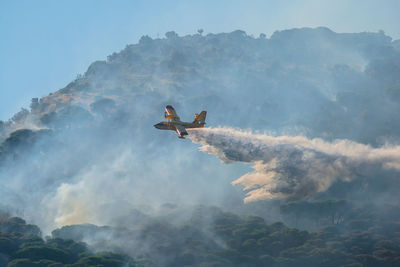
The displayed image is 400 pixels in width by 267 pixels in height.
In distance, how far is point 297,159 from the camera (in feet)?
239

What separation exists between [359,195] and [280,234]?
6759 cm

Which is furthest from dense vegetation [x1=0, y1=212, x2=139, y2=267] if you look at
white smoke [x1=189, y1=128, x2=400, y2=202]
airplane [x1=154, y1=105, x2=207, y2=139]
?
airplane [x1=154, y1=105, x2=207, y2=139]

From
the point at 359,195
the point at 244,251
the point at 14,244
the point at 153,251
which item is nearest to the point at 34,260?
the point at 14,244

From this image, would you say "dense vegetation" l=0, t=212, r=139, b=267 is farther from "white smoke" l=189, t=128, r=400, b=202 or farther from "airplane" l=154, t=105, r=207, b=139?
"airplane" l=154, t=105, r=207, b=139

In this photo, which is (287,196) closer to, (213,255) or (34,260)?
(213,255)

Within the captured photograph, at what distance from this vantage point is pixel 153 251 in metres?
132

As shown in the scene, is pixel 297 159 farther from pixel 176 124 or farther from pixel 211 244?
pixel 211 244

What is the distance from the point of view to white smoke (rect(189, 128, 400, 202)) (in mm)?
72375

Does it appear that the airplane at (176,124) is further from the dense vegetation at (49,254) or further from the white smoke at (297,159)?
the dense vegetation at (49,254)

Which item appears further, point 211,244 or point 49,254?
point 211,244

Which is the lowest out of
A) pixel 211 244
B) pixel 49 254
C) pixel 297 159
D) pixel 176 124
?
pixel 49 254

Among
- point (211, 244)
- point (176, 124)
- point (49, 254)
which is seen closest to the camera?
point (176, 124)

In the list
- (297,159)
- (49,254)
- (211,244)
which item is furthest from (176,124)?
(211,244)

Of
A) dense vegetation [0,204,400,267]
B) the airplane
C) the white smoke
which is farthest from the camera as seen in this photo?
dense vegetation [0,204,400,267]
